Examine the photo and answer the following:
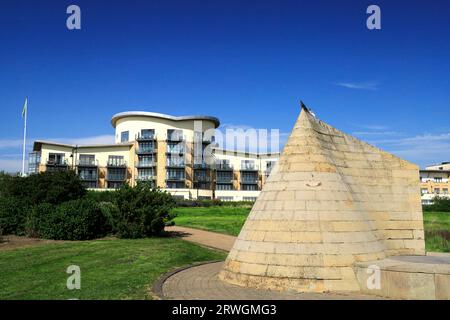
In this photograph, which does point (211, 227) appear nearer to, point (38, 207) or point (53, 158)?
point (38, 207)

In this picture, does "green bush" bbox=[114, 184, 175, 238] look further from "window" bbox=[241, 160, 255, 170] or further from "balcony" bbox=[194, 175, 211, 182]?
"window" bbox=[241, 160, 255, 170]

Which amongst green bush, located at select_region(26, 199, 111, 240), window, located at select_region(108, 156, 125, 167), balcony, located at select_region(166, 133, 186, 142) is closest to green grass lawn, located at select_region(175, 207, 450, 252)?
green bush, located at select_region(26, 199, 111, 240)

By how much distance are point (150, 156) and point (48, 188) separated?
5435cm

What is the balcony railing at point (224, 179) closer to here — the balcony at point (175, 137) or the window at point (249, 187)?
the window at point (249, 187)

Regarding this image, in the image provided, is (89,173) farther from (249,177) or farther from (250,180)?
(250,180)

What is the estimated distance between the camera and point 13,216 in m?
27.9

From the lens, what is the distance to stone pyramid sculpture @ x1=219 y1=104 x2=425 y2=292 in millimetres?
11711

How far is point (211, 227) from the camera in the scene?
35125 mm

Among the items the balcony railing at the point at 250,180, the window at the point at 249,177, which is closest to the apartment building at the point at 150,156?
the balcony railing at the point at 250,180

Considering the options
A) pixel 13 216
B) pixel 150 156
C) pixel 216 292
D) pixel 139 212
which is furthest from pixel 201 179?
pixel 216 292

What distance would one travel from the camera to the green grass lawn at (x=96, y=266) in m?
12.6
